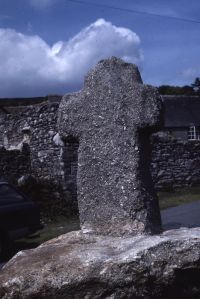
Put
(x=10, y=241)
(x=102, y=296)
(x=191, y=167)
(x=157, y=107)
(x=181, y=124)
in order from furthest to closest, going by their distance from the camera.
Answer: (x=181, y=124), (x=191, y=167), (x=10, y=241), (x=157, y=107), (x=102, y=296)

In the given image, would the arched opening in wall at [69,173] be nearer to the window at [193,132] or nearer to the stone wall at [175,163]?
the stone wall at [175,163]

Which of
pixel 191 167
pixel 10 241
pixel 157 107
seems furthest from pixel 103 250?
pixel 191 167

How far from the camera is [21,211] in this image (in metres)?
15.5

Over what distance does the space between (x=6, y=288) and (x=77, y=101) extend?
1.89 m

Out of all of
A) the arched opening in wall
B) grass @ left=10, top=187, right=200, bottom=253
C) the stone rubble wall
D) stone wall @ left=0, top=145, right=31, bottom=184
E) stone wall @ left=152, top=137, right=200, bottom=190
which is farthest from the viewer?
stone wall @ left=152, top=137, right=200, bottom=190

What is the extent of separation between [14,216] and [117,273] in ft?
34.7

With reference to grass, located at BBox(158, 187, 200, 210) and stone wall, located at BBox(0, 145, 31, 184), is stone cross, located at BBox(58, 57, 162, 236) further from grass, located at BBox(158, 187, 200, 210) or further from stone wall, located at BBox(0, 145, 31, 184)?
stone wall, located at BBox(0, 145, 31, 184)

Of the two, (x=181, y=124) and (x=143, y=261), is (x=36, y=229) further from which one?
(x=181, y=124)

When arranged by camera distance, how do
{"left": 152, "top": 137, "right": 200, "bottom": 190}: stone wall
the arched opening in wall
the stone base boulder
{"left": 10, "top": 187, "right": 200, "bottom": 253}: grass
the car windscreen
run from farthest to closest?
{"left": 152, "top": 137, "right": 200, "bottom": 190}: stone wall < the arched opening in wall < {"left": 10, "top": 187, "right": 200, "bottom": 253}: grass < the car windscreen < the stone base boulder

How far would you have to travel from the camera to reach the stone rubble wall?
2072 cm

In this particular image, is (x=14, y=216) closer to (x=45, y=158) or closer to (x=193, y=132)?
(x=45, y=158)

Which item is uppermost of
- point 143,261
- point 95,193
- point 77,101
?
point 77,101

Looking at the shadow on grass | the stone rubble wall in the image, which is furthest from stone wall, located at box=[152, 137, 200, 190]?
the shadow on grass

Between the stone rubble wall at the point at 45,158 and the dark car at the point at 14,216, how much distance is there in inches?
152
